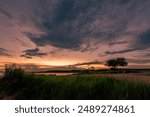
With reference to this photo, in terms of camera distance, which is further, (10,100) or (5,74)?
(5,74)

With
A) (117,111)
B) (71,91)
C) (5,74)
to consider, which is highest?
(5,74)

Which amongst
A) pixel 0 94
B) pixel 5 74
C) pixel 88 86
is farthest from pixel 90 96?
pixel 5 74

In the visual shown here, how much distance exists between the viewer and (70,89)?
734cm

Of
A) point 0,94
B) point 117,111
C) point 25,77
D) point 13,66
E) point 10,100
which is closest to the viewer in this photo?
point 117,111

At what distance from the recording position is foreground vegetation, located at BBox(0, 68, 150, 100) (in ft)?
23.2

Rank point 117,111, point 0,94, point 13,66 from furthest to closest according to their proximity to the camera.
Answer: point 13,66 → point 0,94 → point 117,111

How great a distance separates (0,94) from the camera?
776 centimetres

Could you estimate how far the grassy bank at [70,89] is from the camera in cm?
707

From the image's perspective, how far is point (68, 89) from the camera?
733 cm

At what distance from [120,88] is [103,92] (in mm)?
482

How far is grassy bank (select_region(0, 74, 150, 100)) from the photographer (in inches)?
278

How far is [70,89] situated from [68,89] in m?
0.06

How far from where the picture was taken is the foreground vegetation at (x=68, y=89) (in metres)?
7.07

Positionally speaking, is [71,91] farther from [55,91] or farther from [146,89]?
[146,89]
